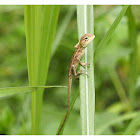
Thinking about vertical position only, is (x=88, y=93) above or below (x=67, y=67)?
below

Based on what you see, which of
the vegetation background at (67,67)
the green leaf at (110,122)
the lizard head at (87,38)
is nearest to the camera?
the lizard head at (87,38)

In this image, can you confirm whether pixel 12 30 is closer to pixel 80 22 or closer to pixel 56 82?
pixel 56 82

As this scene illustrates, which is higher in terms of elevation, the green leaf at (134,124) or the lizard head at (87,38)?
the lizard head at (87,38)

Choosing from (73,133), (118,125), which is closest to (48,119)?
(73,133)

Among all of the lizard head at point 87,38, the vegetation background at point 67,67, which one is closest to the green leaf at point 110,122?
the vegetation background at point 67,67

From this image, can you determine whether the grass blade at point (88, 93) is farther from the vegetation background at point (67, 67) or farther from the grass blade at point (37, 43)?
the vegetation background at point (67, 67)

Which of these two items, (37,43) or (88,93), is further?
(37,43)

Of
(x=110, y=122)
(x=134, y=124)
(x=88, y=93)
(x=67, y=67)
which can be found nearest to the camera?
(x=88, y=93)

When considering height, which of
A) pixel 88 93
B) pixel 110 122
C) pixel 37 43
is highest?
pixel 37 43

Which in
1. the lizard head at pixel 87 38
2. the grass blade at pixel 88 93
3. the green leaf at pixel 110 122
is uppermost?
the lizard head at pixel 87 38

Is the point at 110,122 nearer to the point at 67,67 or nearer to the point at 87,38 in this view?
the point at 87,38

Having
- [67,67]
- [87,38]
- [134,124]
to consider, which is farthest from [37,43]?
[67,67]
